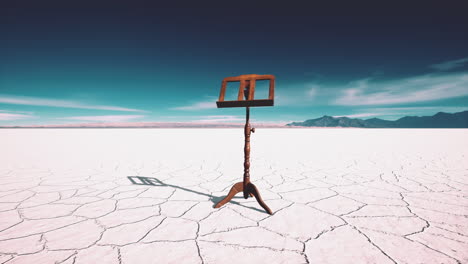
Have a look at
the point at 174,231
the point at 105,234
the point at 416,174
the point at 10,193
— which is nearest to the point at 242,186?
the point at 174,231

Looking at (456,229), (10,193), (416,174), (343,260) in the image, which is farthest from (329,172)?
(10,193)

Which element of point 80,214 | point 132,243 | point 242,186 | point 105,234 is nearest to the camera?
point 132,243

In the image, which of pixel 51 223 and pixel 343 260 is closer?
pixel 343 260

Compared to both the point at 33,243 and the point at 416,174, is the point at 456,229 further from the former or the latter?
the point at 33,243

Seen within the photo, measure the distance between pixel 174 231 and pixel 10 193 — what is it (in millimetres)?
2630

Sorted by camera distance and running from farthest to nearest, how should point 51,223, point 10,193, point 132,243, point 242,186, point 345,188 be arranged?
point 345,188 < point 10,193 < point 242,186 < point 51,223 < point 132,243

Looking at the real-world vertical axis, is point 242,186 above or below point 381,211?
above

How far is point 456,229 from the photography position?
182cm

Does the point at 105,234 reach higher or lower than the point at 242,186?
lower

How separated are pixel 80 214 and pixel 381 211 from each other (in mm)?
3069

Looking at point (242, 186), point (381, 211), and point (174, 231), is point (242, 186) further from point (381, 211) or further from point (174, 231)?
point (381, 211)

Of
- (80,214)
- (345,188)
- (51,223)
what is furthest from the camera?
(345,188)

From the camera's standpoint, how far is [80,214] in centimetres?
216

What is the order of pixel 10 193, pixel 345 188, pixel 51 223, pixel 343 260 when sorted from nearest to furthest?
1. pixel 343 260
2. pixel 51 223
3. pixel 10 193
4. pixel 345 188
